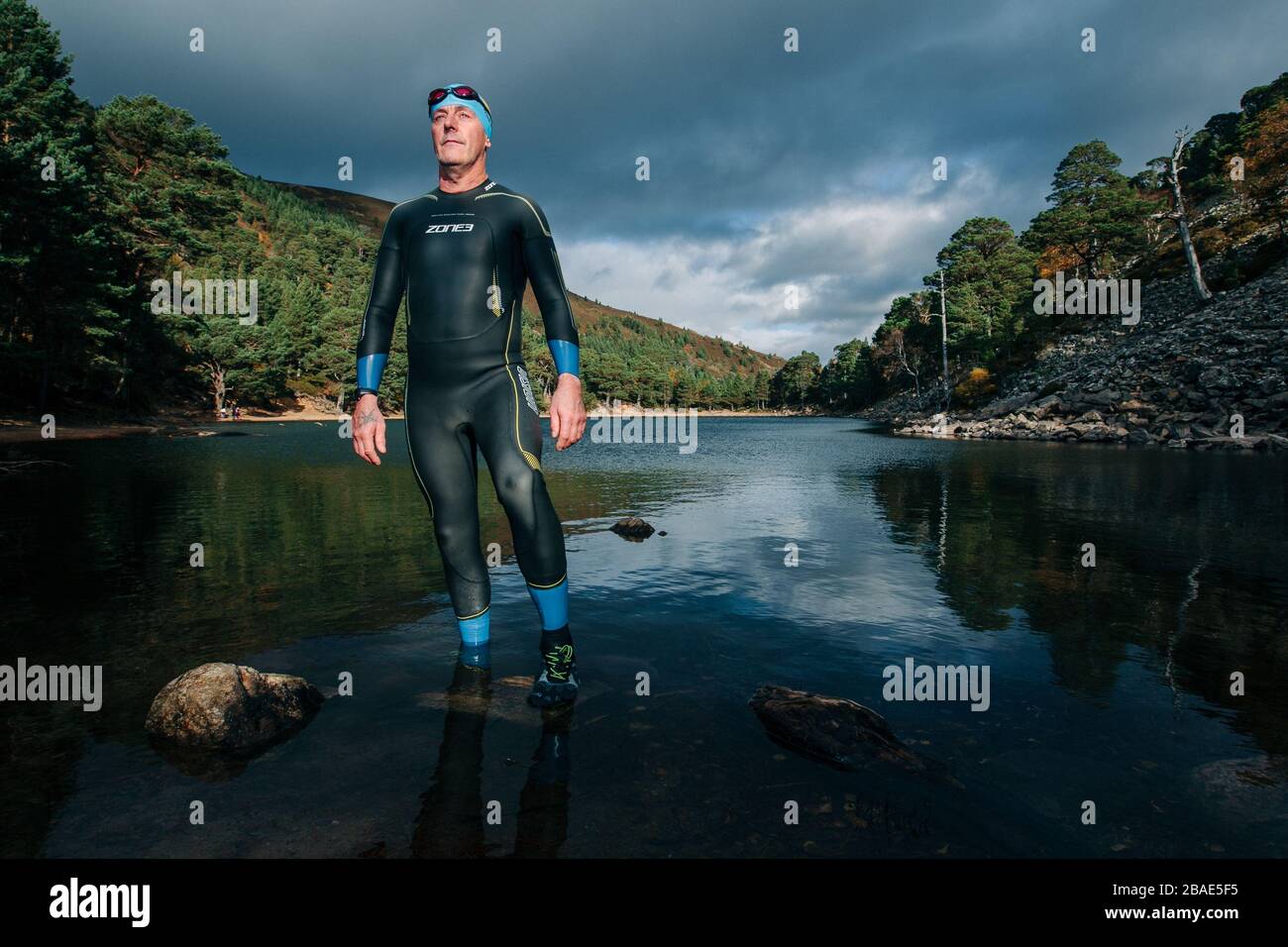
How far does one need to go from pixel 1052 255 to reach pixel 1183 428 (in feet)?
132

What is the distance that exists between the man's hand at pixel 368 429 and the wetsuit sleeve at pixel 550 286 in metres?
1.24

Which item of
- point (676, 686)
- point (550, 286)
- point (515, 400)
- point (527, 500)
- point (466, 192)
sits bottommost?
point (676, 686)

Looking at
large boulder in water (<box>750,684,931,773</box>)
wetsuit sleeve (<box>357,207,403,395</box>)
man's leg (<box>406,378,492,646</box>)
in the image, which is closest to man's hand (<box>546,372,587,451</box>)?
man's leg (<box>406,378,492,646</box>)

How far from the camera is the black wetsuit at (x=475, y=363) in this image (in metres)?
3.86

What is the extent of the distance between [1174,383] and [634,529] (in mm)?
34379

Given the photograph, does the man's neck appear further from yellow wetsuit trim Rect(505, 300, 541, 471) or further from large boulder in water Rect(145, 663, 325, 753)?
large boulder in water Rect(145, 663, 325, 753)

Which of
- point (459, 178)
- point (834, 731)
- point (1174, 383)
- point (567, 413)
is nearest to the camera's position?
point (834, 731)

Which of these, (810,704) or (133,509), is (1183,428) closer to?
(810,704)

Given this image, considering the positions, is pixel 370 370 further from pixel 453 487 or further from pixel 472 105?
pixel 472 105

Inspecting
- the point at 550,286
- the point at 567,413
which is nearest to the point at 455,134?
the point at 550,286

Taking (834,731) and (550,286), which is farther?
(550,286)

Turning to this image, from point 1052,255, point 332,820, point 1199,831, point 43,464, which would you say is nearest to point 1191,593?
point 1199,831

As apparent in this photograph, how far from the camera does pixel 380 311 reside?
13.7 ft

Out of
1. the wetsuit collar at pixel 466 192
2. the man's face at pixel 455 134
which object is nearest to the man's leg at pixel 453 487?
the wetsuit collar at pixel 466 192
